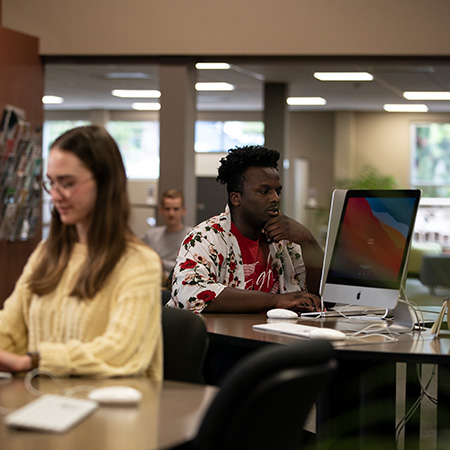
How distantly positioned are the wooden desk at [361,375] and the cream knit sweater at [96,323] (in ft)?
2.30

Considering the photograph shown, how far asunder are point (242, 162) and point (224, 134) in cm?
1213

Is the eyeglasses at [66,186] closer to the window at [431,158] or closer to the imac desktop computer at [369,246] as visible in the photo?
the imac desktop computer at [369,246]

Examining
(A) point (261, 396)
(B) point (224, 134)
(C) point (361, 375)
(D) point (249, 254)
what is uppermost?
(B) point (224, 134)

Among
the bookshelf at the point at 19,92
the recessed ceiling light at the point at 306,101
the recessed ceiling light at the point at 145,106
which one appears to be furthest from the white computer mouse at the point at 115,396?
the recessed ceiling light at the point at 145,106

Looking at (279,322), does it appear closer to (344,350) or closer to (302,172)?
(344,350)

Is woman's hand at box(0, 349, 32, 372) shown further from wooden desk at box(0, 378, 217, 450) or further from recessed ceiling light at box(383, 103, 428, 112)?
recessed ceiling light at box(383, 103, 428, 112)

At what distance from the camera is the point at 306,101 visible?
43.7ft

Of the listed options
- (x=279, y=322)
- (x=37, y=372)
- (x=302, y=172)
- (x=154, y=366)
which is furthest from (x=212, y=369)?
(x=302, y=172)

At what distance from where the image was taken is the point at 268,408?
1599 millimetres

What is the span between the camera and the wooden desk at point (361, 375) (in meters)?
2.55

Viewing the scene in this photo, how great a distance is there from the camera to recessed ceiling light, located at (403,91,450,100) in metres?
11.9

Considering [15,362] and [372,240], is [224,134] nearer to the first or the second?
[372,240]

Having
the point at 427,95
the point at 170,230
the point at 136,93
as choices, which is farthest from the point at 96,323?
the point at 427,95

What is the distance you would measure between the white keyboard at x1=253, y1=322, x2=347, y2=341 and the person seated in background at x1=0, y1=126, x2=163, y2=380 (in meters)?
0.77
